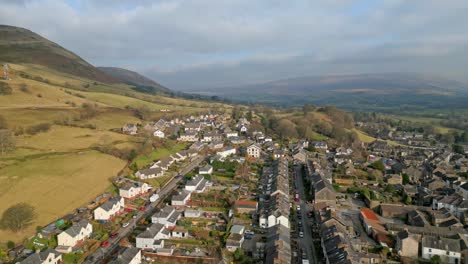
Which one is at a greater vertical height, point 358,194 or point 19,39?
point 19,39

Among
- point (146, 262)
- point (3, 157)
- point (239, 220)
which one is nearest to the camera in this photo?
point (146, 262)

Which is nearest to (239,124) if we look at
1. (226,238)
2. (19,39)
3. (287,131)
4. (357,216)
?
(287,131)

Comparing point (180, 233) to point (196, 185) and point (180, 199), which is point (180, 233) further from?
point (196, 185)

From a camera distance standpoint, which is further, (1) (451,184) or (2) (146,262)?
(1) (451,184)

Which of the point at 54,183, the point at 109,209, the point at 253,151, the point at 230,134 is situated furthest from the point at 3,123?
the point at 230,134

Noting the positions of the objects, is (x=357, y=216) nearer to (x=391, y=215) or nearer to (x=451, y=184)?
(x=391, y=215)
